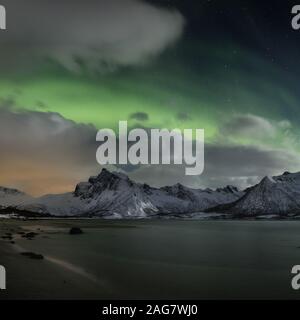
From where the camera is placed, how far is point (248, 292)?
982 inches

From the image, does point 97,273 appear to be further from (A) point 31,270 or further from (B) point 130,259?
(B) point 130,259
